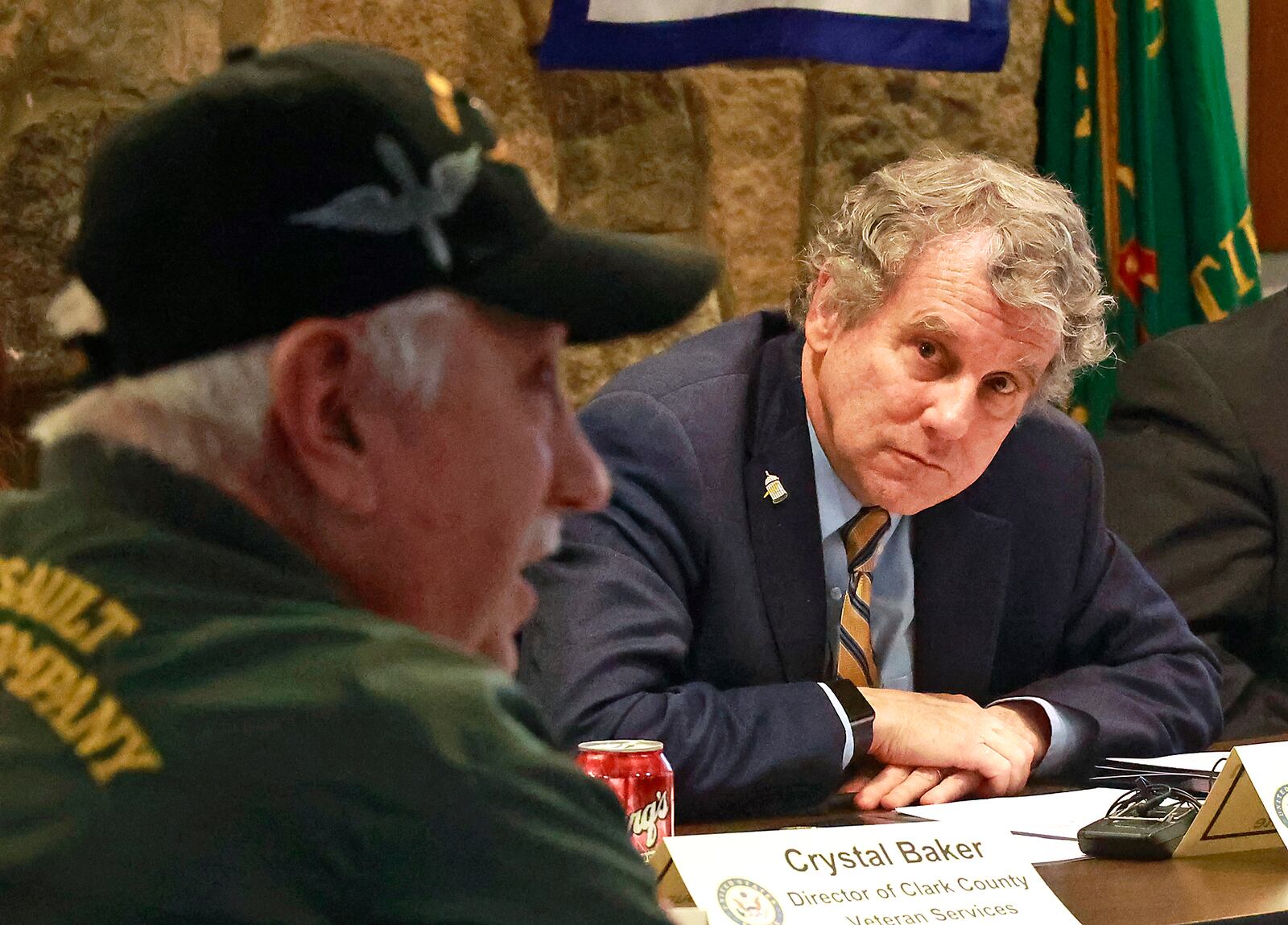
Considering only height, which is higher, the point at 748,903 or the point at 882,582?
the point at 748,903

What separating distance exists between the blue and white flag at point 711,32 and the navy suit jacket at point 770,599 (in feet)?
2.06

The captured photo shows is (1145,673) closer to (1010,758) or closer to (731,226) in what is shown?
(1010,758)

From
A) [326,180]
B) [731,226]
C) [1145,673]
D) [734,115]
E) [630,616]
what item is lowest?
[1145,673]

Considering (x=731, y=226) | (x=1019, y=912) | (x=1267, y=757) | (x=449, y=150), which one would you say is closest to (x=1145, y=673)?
(x=1267, y=757)

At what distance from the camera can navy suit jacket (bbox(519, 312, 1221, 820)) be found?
1634mm

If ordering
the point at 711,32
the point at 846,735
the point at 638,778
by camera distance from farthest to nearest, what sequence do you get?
the point at 711,32
the point at 846,735
the point at 638,778

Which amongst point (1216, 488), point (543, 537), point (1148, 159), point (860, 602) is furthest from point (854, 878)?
point (1148, 159)

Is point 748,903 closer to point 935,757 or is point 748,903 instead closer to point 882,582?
point 935,757

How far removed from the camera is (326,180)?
0.61 m

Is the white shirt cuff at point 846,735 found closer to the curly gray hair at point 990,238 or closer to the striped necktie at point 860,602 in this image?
the striped necktie at point 860,602

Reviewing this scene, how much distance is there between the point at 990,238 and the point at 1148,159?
4.56 feet

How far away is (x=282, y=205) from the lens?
607 mm

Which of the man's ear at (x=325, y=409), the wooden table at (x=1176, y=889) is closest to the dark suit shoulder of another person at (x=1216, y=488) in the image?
the wooden table at (x=1176, y=889)

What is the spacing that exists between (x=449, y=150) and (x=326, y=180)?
56mm
